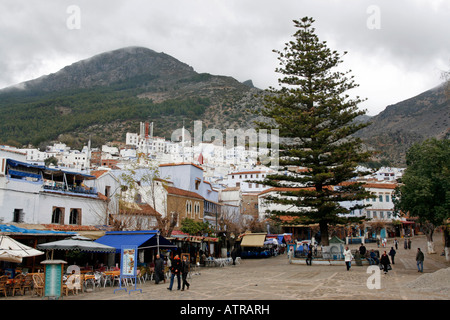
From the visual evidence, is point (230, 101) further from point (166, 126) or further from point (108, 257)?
point (108, 257)

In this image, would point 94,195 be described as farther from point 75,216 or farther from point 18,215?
point 18,215

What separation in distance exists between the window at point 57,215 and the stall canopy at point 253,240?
14936 mm

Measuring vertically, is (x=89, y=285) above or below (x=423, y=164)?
below

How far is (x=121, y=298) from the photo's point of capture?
12445 mm

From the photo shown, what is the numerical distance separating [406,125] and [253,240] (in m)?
154

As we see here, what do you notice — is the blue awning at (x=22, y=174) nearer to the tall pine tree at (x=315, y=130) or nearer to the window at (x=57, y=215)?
the window at (x=57, y=215)

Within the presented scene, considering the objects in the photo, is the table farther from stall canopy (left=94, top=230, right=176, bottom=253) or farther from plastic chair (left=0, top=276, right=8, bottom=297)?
plastic chair (left=0, top=276, right=8, bottom=297)

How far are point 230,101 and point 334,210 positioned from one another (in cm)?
16783

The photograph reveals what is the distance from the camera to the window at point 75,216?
2462cm

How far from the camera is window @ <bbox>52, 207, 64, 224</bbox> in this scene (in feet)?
76.6

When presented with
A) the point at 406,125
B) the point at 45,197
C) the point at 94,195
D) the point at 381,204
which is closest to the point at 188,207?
the point at 94,195

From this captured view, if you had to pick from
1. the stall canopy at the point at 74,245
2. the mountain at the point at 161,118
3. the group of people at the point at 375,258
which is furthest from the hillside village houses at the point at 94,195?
the mountain at the point at 161,118

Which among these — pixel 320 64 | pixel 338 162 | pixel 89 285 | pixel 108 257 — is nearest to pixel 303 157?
pixel 338 162

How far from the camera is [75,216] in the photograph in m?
24.9
